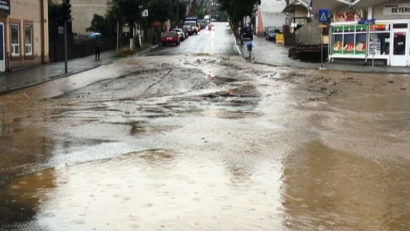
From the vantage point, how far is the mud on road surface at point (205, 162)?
701 centimetres

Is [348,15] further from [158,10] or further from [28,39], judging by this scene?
[158,10]

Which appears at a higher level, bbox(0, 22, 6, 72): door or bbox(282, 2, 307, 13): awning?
bbox(282, 2, 307, 13): awning

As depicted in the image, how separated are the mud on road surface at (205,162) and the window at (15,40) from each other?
13.1 metres

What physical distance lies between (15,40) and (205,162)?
85.9 ft

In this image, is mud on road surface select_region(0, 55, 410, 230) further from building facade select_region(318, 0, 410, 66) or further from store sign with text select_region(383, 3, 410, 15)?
store sign with text select_region(383, 3, 410, 15)

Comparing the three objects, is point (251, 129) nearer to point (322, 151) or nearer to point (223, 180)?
point (322, 151)

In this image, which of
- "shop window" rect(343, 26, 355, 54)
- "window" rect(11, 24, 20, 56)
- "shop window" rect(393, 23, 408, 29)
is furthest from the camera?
"shop window" rect(343, 26, 355, 54)

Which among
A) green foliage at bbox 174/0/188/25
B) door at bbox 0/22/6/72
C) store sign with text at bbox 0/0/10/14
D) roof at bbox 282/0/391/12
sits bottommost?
door at bbox 0/22/6/72

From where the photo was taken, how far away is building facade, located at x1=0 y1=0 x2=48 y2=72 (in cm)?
3125

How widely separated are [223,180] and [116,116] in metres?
7.15

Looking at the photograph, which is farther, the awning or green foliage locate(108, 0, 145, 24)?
the awning

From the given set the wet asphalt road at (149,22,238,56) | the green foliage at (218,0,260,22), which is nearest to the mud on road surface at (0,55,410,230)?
the wet asphalt road at (149,22,238,56)

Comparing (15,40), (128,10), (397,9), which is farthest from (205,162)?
(128,10)

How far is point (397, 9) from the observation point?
35250 mm
